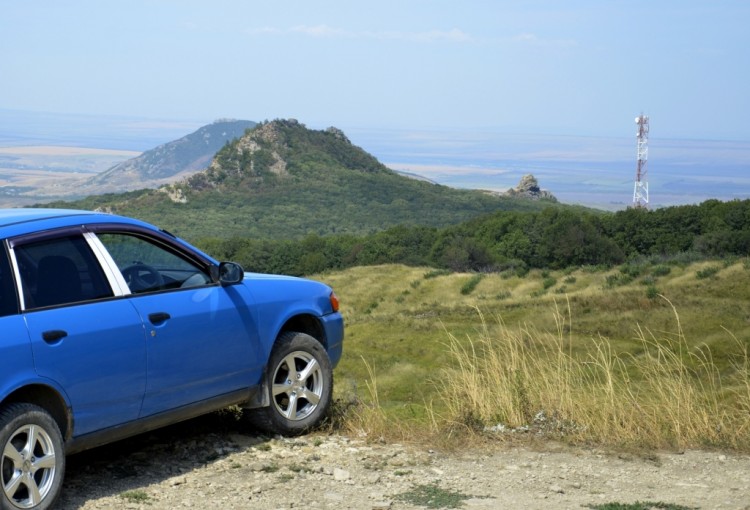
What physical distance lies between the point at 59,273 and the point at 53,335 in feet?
1.53

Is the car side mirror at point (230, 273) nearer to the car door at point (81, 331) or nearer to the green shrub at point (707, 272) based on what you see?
the car door at point (81, 331)

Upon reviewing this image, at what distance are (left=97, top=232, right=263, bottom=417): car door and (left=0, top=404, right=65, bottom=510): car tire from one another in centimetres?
75

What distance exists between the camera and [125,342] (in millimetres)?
5707

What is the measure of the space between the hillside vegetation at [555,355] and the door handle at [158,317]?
6.58ft

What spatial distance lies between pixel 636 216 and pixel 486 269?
1586cm

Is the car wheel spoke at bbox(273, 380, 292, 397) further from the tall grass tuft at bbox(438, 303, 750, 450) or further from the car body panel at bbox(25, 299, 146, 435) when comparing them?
the car body panel at bbox(25, 299, 146, 435)

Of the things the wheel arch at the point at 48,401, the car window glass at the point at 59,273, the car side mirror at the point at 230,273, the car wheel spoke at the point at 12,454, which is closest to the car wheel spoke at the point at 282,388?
the car side mirror at the point at 230,273

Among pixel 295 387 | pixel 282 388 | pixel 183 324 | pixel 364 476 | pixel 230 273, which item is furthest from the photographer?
pixel 295 387

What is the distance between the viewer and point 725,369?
2895cm

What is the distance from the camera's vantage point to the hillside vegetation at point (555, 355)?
743cm

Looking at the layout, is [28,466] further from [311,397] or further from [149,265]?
[311,397]

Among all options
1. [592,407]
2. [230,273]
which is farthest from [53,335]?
[592,407]

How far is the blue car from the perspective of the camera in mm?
5152

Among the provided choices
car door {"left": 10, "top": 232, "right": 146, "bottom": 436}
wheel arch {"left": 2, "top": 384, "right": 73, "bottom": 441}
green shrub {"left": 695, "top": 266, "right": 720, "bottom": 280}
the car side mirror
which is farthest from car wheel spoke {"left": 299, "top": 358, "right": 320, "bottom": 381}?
green shrub {"left": 695, "top": 266, "right": 720, "bottom": 280}
